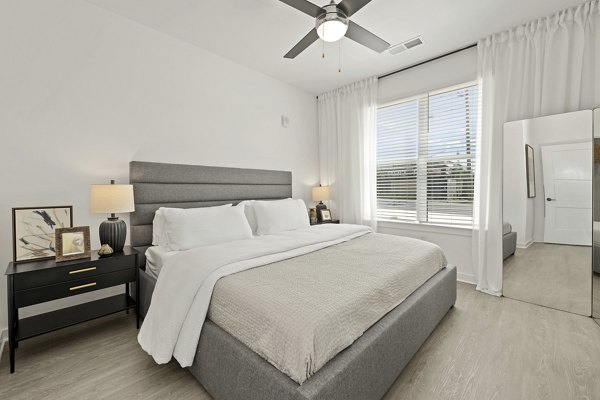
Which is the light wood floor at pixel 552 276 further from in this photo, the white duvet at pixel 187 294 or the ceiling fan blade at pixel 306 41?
the ceiling fan blade at pixel 306 41

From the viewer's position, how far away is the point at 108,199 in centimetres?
220

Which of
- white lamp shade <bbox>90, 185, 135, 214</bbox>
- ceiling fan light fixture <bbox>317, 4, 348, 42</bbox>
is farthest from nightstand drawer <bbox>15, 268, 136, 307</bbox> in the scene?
ceiling fan light fixture <bbox>317, 4, 348, 42</bbox>

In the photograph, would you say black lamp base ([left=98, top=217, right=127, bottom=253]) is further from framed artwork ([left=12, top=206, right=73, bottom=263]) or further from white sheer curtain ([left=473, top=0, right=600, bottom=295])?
white sheer curtain ([left=473, top=0, right=600, bottom=295])

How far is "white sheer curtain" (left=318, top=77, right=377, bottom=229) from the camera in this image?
158 inches

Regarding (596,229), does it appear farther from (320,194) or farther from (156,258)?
(156,258)

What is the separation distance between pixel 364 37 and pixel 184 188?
230cm

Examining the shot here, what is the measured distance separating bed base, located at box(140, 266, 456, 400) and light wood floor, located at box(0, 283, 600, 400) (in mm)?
171

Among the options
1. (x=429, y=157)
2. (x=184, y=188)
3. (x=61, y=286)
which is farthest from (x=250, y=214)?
(x=429, y=157)

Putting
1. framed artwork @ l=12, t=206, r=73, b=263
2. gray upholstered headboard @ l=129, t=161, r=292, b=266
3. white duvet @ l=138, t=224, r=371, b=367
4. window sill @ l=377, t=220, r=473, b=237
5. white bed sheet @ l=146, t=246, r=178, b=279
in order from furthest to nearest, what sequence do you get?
window sill @ l=377, t=220, r=473, b=237, gray upholstered headboard @ l=129, t=161, r=292, b=266, white bed sheet @ l=146, t=246, r=178, b=279, framed artwork @ l=12, t=206, r=73, b=263, white duvet @ l=138, t=224, r=371, b=367

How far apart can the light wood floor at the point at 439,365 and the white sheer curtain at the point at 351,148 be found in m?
2.06

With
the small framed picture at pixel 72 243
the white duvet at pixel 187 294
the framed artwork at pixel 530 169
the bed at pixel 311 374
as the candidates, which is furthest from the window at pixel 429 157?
the small framed picture at pixel 72 243

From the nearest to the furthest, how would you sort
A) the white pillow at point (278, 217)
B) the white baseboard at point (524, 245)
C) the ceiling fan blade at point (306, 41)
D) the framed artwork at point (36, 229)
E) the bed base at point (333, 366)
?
the bed base at point (333, 366) → the framed artwork at point (36, 229) → the ceiling fan blade at point (306, 41) → the white baseboard at point (524, 245) → the white pillow at point (278, 217)

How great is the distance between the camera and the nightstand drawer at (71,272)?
1.78m

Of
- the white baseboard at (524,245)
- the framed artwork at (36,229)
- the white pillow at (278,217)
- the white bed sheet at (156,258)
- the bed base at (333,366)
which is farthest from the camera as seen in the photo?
the white pillow at (278,217)
